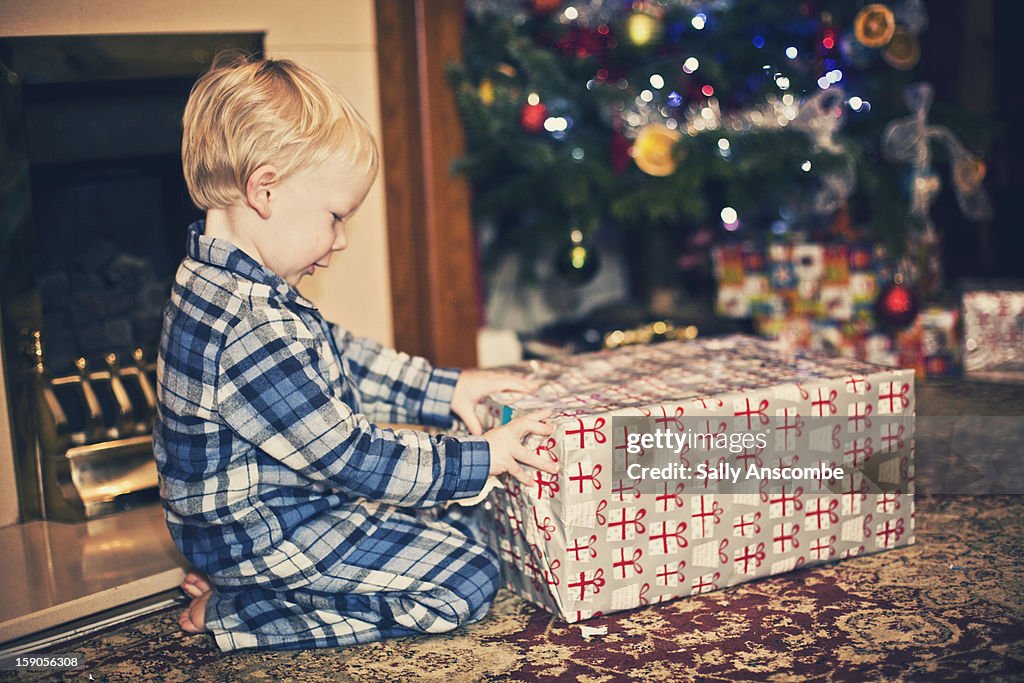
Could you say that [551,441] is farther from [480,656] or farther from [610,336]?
[610,336]

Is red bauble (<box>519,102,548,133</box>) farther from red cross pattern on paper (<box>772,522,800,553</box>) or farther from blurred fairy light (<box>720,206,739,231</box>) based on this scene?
red cross pattern on paper (<box>772,522,800,553</box>)

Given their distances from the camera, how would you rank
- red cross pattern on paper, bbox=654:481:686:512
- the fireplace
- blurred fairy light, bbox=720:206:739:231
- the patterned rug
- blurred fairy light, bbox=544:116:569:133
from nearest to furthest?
the patterned rug
red cross pattern on paper, bbox=654:481:686:512
the fireplace
blurred fairy light, bbox=544:116:569:133
blurred fairy light, bbox=720:206:739:231

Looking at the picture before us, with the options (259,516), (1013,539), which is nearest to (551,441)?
(259,516)

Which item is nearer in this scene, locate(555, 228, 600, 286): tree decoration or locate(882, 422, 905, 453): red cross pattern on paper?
locate(882, 422, 905, 453): red cross pattern on paper

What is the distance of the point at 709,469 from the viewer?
116 cm

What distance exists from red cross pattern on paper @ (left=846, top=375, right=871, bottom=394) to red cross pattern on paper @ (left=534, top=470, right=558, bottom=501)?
0.36 metres

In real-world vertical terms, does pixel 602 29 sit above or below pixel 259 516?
above

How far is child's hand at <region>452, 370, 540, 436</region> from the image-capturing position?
1.28m

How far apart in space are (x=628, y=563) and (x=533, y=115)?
3.31 ft

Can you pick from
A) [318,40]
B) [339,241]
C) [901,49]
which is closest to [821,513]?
[339,241]

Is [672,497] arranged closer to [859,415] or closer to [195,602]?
[859,415]

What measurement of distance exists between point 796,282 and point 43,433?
51.5 inches

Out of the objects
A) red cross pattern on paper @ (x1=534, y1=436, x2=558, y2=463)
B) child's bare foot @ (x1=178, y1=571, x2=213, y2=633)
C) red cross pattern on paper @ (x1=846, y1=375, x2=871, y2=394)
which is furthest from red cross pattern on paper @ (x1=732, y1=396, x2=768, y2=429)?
child's bare foot @ (x1=178, y1=571, x2=213, y2=633)

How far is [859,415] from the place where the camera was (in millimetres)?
1229
